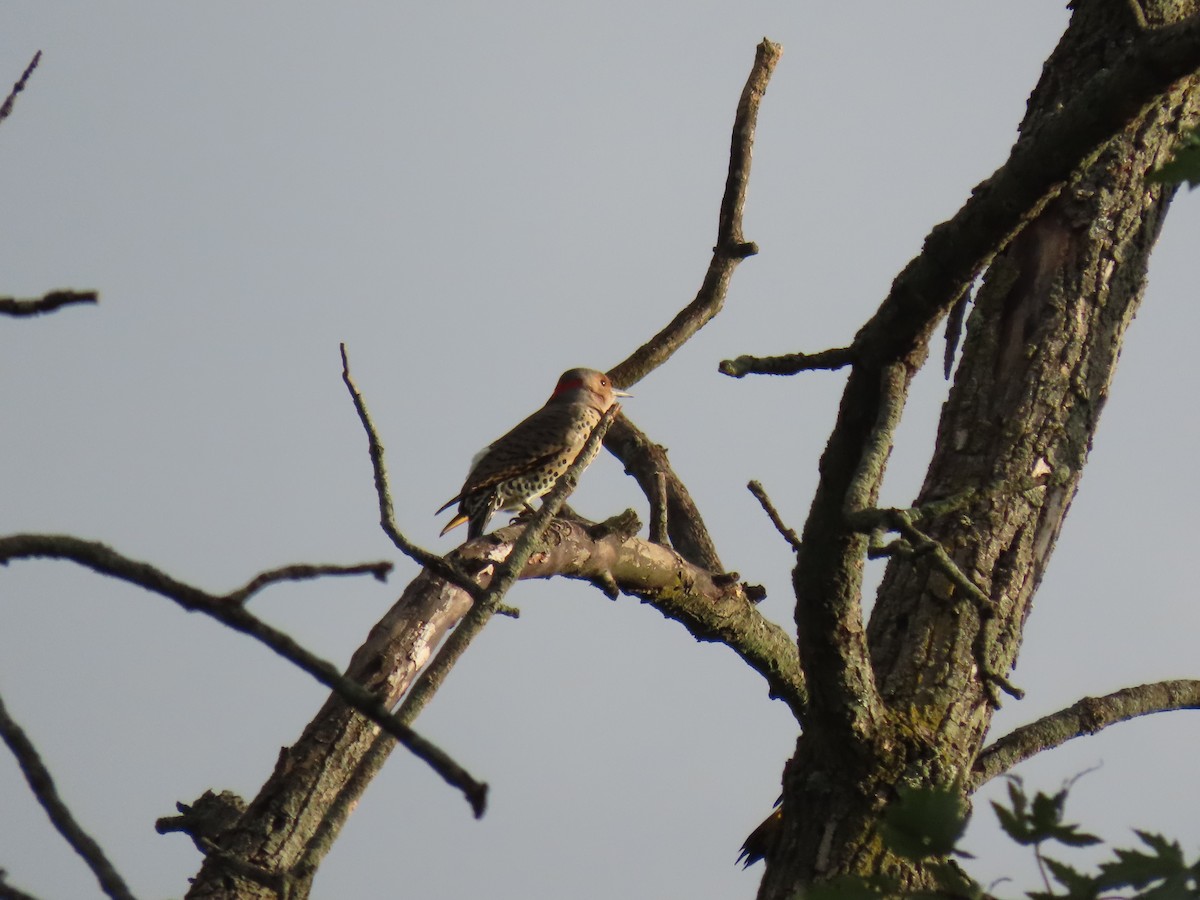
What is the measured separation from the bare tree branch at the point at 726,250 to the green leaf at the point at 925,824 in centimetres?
398

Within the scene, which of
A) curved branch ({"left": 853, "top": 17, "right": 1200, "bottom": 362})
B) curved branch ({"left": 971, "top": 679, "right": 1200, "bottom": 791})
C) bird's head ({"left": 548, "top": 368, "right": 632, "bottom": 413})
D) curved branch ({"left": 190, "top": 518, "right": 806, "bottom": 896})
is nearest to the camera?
curved branch ({"left": 853, "top": 17, "right": 1200, "bottom": 362})

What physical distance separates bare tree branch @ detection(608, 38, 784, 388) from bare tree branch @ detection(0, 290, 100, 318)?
→ 420cm

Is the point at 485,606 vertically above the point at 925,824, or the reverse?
the point at 485,606

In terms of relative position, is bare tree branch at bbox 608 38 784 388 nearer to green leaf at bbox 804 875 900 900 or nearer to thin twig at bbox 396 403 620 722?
thin twig at bbox 396 403 620 722

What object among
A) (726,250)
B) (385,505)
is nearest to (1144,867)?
(385,505)

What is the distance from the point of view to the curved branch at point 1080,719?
4.05 meters

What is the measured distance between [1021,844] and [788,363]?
1.27m

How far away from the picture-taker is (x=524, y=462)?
895 cm

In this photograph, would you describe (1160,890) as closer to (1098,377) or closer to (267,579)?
(267,579)

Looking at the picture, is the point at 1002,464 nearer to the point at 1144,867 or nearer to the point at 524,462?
the point at 1144,867

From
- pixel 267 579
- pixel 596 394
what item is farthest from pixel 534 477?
pixel 267 579

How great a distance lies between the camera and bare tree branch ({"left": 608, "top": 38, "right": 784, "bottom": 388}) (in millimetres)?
5676

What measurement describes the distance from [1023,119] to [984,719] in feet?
5.90

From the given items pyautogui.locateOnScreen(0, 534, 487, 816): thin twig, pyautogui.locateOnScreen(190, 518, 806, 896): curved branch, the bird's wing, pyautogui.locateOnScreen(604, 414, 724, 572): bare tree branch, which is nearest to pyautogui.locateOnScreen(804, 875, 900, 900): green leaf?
pyautogui.locateOnScreen(0, 534, 487, 816): thin twig
